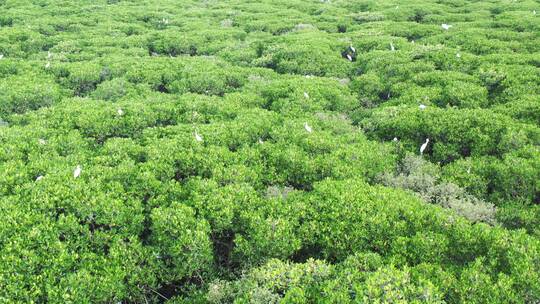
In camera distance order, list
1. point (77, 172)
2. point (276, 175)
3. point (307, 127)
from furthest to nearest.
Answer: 1. point (307, 127)
2. point (276, 175)
3. point (77, 172)

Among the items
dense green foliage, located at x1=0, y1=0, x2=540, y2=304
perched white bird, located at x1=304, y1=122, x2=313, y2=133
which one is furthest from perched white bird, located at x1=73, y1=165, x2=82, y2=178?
perched white bird, located at x1=304, y1=122, x2=313, y2=133

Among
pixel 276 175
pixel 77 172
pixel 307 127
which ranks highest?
pixel 307 127

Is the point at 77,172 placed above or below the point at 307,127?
below

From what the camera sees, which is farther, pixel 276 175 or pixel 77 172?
pixel 276 175

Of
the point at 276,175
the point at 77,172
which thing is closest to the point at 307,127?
the point at 276,175

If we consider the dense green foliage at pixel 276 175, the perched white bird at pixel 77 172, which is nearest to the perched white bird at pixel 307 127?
the dense green foliage at pixel 276 175

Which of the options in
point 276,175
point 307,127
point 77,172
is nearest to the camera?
point 77,172

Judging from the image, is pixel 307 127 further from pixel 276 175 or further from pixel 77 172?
pixel 77 172

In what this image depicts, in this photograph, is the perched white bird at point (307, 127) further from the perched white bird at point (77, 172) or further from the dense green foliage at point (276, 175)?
the perched white bird at point (77, 172)

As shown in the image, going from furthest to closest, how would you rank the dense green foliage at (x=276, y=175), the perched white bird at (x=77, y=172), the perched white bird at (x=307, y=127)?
the perched white bird at (x=307, y=127), the perched white bird at (x=77, y=172), the dense green foliage at (x=276, y=175)
